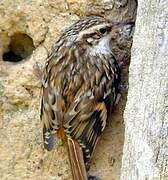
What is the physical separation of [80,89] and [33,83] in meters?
0.29

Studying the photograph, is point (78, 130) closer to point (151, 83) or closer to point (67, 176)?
point (67, 176)

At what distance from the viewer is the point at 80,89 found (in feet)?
11.0

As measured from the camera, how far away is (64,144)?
3.37 m

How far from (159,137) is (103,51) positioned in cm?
81

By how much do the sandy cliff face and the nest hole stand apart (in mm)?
49

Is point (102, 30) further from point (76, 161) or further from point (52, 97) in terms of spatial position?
point (76, 161)

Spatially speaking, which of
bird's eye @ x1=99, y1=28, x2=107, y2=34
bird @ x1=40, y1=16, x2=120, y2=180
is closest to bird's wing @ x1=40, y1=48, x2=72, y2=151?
bird @ x1=40, y1=16, x2=120, y2=180

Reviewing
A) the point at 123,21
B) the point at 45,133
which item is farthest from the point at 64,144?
the point at 123,21

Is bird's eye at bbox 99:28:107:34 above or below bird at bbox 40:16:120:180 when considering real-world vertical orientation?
above

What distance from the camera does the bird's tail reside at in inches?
129

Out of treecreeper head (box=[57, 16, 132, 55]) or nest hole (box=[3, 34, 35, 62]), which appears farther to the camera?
nest hole (box=[3, 34, 35, 62])

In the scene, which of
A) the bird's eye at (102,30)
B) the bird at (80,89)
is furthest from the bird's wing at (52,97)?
the bird's eye at (102,30)

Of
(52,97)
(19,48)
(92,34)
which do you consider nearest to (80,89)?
(52,97)

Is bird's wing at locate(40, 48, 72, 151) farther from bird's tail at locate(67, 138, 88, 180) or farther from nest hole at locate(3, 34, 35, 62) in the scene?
nest hole at locate(3, 34, 35, 62)
